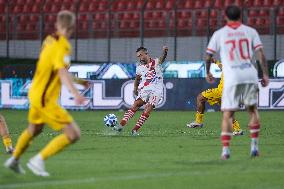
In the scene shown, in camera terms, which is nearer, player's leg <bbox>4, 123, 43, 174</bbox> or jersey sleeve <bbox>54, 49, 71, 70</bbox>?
jersey sleeve <bbox>54, 49, 71, 70</bbox>

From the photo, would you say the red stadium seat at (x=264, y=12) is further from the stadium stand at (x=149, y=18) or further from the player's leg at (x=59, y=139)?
the player's leg at (x=59, y=139)

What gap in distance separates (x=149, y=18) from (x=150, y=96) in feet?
35.8

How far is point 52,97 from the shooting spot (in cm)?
1138

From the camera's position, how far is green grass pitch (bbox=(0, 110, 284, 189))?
421 inches

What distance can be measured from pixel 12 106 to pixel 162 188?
2140 centimetres

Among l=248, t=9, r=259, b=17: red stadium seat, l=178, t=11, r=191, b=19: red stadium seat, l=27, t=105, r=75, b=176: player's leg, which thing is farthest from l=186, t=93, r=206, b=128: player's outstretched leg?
l=27, t=105, r=75, b=176: player's leg

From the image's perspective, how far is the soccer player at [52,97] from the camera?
1115 cm

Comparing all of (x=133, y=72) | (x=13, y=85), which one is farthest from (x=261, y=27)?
(x=13, y=85)

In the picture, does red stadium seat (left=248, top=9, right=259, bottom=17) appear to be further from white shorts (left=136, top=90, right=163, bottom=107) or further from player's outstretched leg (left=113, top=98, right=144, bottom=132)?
player's outstretched leg (left=113, top=98, right=144, bottom=132)

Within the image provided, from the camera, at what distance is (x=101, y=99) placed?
98.3 feet

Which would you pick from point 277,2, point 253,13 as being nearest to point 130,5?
point 277,2

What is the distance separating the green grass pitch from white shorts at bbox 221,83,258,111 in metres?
0.84

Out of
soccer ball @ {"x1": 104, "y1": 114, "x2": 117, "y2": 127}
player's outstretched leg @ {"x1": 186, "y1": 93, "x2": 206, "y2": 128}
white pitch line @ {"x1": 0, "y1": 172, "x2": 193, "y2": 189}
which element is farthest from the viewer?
player's outstretched leg @ {"x1": 186, "y1": 93, "x2": 206, "y2": 128}

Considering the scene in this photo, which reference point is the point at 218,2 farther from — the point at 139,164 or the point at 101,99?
the point at 139,164
